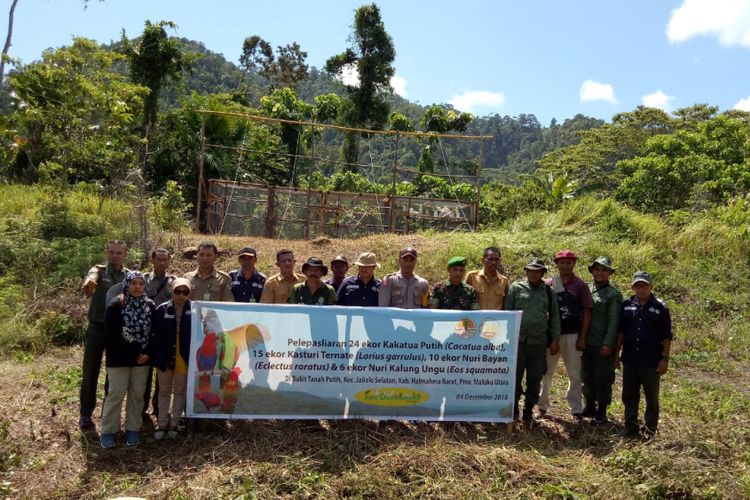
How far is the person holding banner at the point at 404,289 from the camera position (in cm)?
557

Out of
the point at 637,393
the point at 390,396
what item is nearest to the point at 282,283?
the point at 390,396

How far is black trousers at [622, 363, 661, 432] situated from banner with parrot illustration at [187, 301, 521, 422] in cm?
103

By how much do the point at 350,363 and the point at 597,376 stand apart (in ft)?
7.74

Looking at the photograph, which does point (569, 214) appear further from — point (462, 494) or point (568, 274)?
point (462, 494)

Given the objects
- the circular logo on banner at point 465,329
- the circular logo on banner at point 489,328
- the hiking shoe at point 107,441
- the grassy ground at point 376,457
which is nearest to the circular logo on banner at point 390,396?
the grassy ground at point 376,457

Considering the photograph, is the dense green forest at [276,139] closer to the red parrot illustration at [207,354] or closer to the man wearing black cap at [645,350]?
the red parrot illustration at [207,354]

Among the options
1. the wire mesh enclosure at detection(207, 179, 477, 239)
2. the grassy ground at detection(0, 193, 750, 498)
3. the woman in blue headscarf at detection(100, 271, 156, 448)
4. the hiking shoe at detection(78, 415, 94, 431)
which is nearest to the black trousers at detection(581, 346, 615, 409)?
the grassy ground at detection(0, 193, 750, 498)

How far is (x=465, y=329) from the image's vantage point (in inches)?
213

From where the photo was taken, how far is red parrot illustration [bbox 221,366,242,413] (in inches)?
201

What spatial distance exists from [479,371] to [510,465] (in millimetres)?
960

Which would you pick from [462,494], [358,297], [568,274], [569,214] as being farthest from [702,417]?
[569,214]

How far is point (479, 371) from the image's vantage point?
213 inches

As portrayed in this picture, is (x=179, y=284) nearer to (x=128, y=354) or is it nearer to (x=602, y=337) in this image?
(x=128, y=354)

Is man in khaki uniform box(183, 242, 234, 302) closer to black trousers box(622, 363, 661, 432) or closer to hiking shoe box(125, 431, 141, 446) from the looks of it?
hiking shoe box(125, 431, 141, 446)
